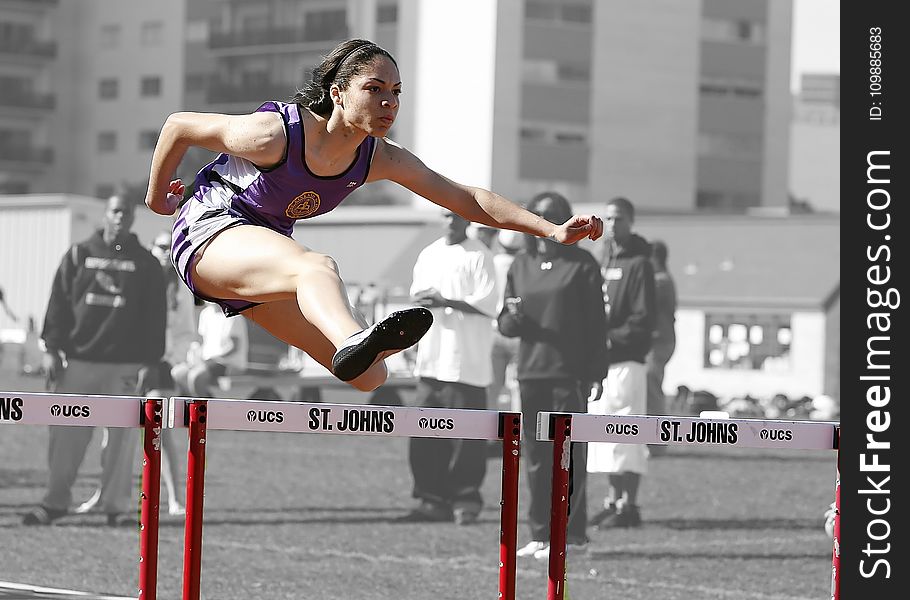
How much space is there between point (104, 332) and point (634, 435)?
16.6ft

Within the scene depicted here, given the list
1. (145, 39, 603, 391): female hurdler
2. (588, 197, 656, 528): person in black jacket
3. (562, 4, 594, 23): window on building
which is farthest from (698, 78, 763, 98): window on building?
(145, 39, 603, 391): female hurdler

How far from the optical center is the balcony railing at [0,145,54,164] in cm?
6156

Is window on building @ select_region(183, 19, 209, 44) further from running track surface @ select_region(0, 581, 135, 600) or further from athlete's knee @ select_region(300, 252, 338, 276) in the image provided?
athlete's knee @ select_region(300, 252, 338, 276)

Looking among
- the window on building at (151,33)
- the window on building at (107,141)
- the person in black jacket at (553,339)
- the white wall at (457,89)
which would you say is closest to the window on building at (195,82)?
the window on building at (151,33)

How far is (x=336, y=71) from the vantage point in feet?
13.8

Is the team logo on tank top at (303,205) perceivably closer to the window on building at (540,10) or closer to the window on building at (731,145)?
the window on building at (540,10)

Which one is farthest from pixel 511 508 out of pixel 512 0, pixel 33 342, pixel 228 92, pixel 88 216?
pixel 228 92

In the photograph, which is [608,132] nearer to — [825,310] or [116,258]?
[825,310]

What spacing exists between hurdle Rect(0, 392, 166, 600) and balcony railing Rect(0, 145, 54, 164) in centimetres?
5922

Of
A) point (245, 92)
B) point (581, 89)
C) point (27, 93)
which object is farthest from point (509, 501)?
point (27, 93)

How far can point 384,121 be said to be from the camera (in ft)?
13.6

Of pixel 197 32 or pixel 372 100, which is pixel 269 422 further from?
pixel 197 32

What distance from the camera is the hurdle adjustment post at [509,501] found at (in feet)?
15.5

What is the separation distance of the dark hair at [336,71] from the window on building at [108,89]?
59815 mm
